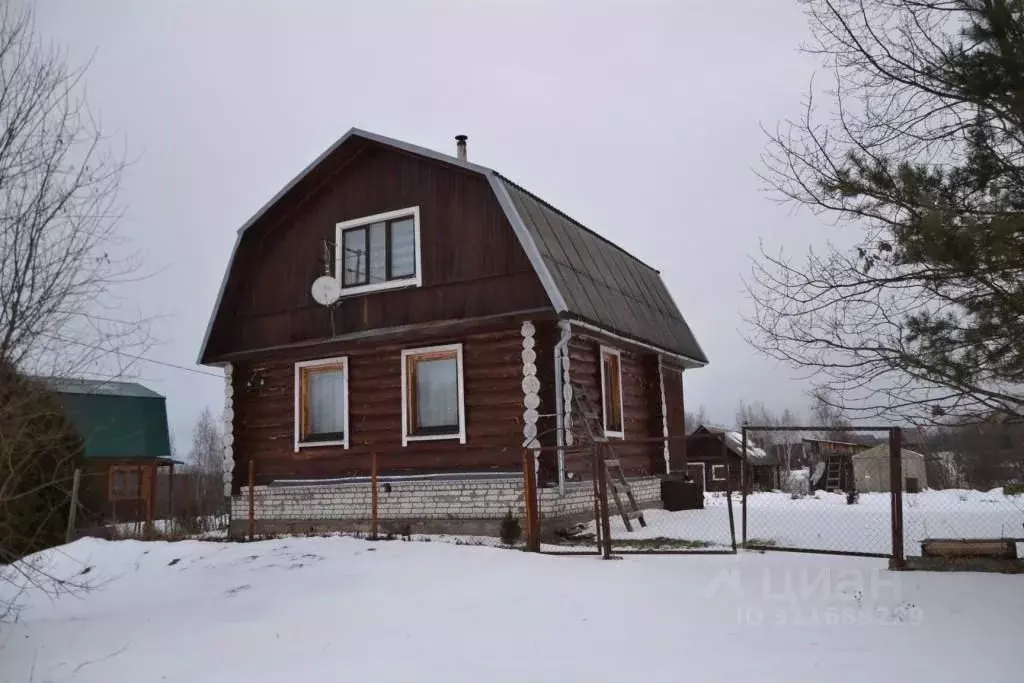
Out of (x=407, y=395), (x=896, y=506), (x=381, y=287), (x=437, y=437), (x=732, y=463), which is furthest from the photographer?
(x=732, y=463)

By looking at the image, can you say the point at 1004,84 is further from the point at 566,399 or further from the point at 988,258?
the point at 566,399

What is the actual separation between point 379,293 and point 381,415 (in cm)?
189

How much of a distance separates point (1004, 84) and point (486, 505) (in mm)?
7939

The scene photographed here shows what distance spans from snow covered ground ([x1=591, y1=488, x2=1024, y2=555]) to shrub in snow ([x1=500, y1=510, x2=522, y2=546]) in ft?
4.42

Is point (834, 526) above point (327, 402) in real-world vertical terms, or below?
below

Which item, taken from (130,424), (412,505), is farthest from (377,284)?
(130,424)

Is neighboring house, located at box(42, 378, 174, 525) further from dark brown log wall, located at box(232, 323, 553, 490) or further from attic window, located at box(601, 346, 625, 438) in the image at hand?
attic window, located at box(601, 346, 625, 438)

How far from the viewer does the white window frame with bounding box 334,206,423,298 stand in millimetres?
12578

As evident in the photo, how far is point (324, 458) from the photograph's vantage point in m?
13.1

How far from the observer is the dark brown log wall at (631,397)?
39.9 ft

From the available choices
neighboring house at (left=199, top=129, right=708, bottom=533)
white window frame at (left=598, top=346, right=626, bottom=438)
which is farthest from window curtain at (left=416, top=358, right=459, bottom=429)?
white window frame at (left=598, top=346, right=626, bottom=438)

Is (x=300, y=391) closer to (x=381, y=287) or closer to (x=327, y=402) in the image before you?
(x=327, y=402)

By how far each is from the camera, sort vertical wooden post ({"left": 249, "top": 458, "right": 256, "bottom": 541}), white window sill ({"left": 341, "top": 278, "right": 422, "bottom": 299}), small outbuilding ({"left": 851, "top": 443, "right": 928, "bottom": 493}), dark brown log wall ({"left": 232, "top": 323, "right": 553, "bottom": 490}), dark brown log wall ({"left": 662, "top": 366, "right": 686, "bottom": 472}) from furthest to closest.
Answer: small outbuilding ({"left": 851, "top": 443, "right": 928, "bottom": 493})
dark brown log wall ({"left": 662, "top": 366, "right": 686, "bottom": 472})
white window sill ({"left": 341, "top": 278, "right": 422, "bottom": 299})
vertical wooden post ({"left": 249, "top": 458, "right": 256, "bottom": 541})
dark brown log wall ({"left": 232, "top": 323, "right": 553, "bottom": 490})

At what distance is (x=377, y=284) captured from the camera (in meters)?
12.9
